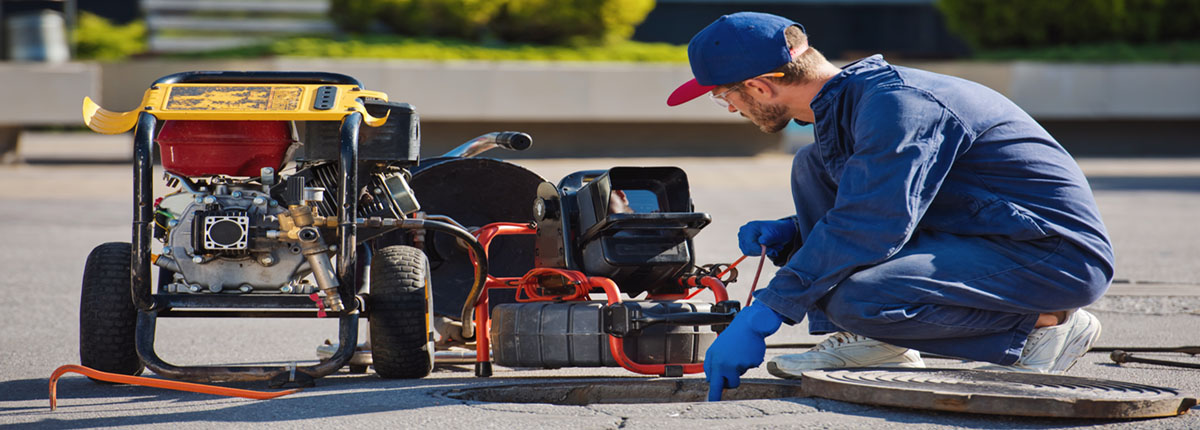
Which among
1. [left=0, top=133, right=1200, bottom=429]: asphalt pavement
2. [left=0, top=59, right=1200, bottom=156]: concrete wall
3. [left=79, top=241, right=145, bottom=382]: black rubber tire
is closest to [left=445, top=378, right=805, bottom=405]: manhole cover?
[left=0, top=133, right=1200, bottom=429]: asphalt pavement

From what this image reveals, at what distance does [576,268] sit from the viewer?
4031 millimetres

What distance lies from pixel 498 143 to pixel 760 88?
1.28 m

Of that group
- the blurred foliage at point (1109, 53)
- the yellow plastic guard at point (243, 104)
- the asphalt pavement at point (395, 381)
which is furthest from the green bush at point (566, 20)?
the yellow plastic guard at point (243, 104)

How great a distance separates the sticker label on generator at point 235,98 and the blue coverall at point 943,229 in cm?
153

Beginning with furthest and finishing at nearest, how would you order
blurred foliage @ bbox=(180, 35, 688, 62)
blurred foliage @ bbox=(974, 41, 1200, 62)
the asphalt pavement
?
blurred foliage @ bbox=(974, 41, 1200, 62)
blurred foliage @ bbox=(180, 35, 688, 62)
the asphalt pavement

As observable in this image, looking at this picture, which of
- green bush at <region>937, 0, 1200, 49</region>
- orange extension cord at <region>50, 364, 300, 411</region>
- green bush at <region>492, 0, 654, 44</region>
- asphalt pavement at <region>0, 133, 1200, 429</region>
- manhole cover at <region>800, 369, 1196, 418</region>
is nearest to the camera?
manhole cover at <region>800, 369, 1196, 418</region>

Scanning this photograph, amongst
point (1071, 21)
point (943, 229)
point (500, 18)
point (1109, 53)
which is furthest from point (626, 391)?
point (1071, 21)

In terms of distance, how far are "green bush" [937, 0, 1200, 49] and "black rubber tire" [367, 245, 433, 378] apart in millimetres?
18174

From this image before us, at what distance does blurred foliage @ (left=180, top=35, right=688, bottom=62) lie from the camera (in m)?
16.5

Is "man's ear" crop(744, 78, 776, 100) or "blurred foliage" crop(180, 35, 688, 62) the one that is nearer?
"man's ear" crop(744, 78, 776, 100)

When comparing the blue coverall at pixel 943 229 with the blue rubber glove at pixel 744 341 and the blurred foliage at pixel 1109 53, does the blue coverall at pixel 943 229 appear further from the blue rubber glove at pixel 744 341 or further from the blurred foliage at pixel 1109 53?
the blurred foliage at pixel 1109 53

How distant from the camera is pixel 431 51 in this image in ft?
55.7

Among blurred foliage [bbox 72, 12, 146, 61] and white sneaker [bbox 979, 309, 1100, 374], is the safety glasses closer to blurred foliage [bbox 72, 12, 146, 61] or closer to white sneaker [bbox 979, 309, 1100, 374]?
white sneaker [bbox 979, 309, 1100, 374]

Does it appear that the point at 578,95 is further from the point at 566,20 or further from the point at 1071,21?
the point at 1071,21
